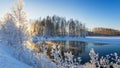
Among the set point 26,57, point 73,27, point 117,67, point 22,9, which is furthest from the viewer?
point 73,27

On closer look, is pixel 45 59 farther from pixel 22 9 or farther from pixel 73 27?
pixel 73 27

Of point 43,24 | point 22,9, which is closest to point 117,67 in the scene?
point 22,9

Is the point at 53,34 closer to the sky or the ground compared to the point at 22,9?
closer to the ground

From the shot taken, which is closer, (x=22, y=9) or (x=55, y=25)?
(x=22, y=9)

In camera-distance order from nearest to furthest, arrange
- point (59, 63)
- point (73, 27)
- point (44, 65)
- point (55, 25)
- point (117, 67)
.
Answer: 1. point (117, 67)
2. point (59, 63)
3. point (44, 65)
4. point (55, 25)
5. point (73, 27)

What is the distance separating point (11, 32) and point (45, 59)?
13271 mm

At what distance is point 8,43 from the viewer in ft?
96.9

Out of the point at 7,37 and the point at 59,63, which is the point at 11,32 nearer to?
the point at 7,37

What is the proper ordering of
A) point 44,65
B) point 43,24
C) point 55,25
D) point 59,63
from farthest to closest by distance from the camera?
1. point 55,25
2. point 43,24
3. point 44,65
4. point 59,63

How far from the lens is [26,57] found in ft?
81.6

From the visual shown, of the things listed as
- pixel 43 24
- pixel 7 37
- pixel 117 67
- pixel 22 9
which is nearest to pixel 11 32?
pixel 7 37

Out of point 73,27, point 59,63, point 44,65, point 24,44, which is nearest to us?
point 59,63

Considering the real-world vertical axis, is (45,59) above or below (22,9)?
below

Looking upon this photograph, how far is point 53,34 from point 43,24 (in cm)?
860
